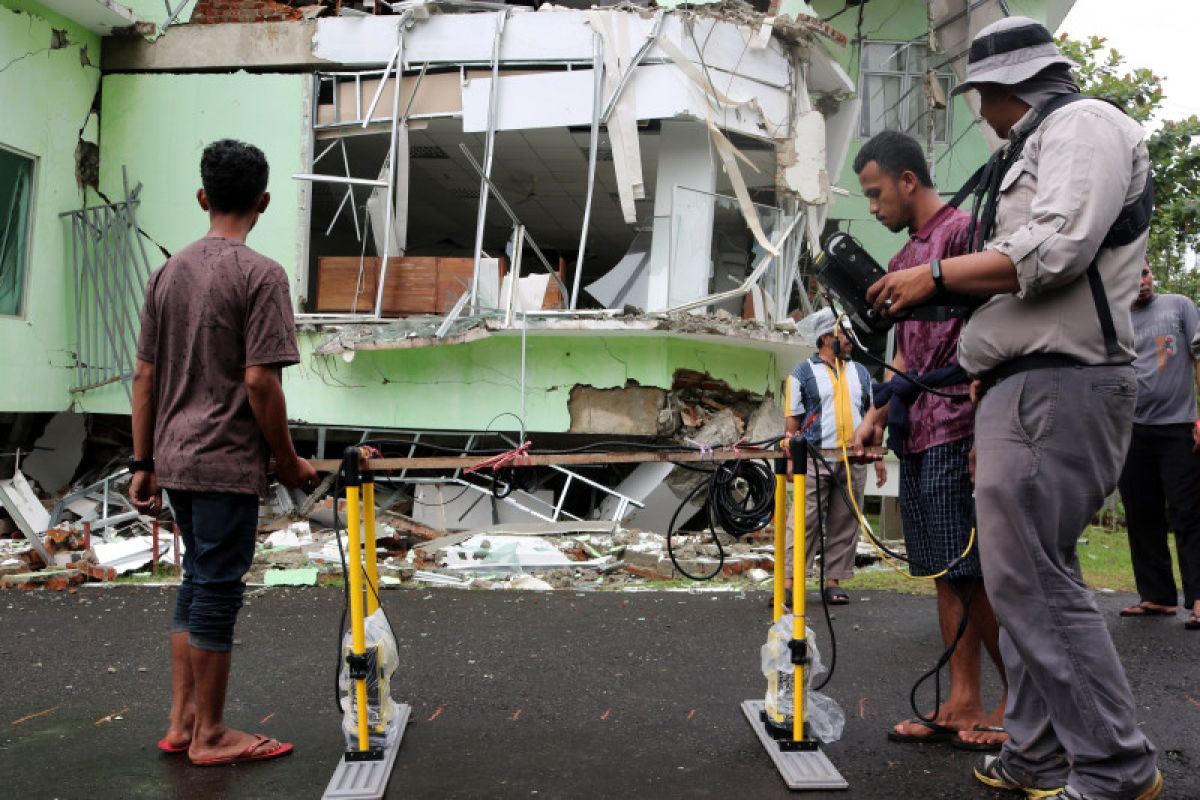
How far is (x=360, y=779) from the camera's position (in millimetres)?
3146

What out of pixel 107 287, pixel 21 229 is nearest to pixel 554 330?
pixel 107 287

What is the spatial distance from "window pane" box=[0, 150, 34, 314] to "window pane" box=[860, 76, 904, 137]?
12.0 meters

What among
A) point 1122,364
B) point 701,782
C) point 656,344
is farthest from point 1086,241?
point 656,344

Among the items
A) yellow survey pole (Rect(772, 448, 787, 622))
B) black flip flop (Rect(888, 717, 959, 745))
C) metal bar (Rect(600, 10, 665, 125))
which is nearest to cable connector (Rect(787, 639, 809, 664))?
yellow survey pole (Rect(772, 448, 787, 622))

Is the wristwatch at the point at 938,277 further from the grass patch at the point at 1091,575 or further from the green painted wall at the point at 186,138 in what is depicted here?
the green painted wall at the point at 186,138

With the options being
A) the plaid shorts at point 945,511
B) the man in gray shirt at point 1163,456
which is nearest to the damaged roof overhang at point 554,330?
the man in gray shirt at point 1163,456

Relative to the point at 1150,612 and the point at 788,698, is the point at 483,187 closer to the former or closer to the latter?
the point at 1150,612

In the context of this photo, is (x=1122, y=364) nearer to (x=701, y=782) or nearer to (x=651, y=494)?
(x=701, y=782)

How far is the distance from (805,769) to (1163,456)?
12.4 feet

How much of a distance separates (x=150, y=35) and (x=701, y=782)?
1107 centimetres

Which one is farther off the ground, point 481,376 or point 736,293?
point 736,293

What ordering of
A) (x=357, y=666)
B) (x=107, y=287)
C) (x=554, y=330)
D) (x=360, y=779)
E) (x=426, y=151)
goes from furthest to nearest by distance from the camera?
(x=426, y=151) < (x=107, y=287) < (x=554, y=330) < (x=357, y=666) < (x=360, y=779)

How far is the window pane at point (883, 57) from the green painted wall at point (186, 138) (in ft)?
31.4

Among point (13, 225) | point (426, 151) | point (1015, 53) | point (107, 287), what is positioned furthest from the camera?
point (426, 151)
